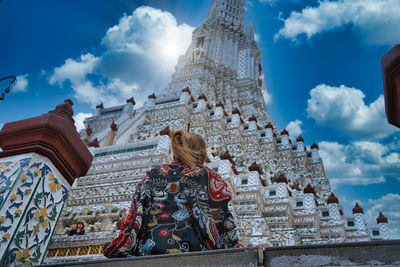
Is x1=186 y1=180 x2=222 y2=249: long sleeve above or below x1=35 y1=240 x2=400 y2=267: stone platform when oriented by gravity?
above

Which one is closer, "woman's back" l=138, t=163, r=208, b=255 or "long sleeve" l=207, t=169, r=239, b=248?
"woman's back" l=138, t=163, r=208, b=255

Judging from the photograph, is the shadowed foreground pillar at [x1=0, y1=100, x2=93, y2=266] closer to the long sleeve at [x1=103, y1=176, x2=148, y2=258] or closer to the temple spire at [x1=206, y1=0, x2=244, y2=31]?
the long sleeve at [x1=103, y1=176, x2=148, y2=258]

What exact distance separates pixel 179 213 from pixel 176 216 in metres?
0.03

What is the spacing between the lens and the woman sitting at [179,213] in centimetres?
241

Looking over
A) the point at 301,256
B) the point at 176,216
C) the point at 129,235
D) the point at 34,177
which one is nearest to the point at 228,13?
the point at 34,177

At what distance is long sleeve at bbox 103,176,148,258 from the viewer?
2.37 metres

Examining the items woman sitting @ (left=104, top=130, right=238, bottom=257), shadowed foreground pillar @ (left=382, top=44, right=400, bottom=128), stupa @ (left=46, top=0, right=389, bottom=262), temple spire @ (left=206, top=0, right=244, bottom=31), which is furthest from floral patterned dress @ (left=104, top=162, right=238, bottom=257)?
temple spire @ (left=206, top=0, right=244, bottom=31)

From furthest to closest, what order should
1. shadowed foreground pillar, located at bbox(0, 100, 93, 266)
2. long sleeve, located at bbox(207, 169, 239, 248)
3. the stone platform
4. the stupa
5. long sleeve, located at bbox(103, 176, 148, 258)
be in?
the stupa
shadowed foreground pillar, located at bbox(0, 100, 93, 266)
long sleeve, located at bbox(207, 169, 239, 248)
long sleeve, located at bbox(103, 176, 148, 258)
the stone platform

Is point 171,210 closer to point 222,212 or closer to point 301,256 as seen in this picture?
point 222,212

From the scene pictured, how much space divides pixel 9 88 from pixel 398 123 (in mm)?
8205

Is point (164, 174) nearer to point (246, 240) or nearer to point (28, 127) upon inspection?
point (28, 127)

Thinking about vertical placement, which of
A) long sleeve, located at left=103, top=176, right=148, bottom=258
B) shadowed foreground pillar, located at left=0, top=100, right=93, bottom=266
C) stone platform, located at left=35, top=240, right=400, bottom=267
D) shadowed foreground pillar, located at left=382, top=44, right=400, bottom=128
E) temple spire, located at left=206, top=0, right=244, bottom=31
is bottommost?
stone platform, located at left=35, top=240, right=400, bottom=267

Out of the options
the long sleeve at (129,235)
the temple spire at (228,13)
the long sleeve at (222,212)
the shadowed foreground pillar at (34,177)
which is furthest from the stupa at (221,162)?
the temple spire at (228,13)

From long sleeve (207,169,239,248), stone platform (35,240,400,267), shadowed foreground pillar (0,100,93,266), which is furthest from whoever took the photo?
shadowed foreground pillar (0,100,93,266)
